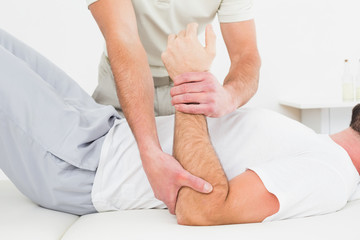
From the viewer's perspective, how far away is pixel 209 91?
1126 mm

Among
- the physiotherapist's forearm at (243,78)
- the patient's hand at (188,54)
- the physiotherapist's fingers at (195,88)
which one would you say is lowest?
the physiotherapist's forearm at (243,78)

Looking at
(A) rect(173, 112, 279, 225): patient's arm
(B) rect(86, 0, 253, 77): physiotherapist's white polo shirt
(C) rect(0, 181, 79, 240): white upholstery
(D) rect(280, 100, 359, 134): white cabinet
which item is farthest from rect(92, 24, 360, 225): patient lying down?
(D) rect(280, 100, 359, 134): white cabinet

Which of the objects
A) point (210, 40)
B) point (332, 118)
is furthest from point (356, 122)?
point (332, 118)

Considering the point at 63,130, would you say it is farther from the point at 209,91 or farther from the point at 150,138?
the point at 209,91

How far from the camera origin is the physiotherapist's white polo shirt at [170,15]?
1758 mm

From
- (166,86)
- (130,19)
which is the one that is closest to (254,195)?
(130,19)

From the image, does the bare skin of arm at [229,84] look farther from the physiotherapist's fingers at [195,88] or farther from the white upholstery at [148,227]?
the white upholstery at [148,227]

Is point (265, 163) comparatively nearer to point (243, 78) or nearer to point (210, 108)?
point (210, 108)

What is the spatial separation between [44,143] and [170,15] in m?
0.78

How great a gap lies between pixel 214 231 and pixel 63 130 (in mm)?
494

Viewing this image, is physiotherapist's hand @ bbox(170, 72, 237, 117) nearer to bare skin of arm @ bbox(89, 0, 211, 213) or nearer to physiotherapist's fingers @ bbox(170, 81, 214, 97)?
physiotherapist's fingers @ bbox(170, 81, 214, 97)

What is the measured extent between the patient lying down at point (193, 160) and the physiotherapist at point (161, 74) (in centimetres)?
3

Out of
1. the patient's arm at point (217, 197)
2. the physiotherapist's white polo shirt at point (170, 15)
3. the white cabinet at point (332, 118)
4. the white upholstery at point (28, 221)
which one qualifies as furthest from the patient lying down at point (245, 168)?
the white cabinet at point (332, 118)

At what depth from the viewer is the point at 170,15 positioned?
1.79 meters
